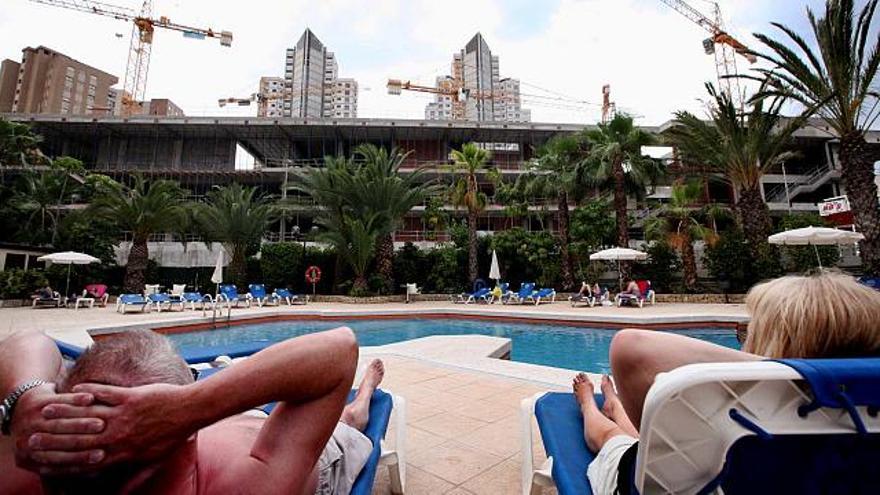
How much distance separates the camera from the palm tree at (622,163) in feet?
50.5

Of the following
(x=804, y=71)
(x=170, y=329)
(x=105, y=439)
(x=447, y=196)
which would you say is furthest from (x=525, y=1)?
(x=105, y=439)

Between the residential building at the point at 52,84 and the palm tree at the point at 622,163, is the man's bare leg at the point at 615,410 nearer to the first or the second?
the palm tree at the point at 622,163

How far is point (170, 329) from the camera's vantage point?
30.5 feet

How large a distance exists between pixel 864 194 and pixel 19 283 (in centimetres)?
2722

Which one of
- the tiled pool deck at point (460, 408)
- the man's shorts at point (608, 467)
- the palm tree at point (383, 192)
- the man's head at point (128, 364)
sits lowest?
the tiled pool deck at point (460, 408)

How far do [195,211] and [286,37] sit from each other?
58614mm

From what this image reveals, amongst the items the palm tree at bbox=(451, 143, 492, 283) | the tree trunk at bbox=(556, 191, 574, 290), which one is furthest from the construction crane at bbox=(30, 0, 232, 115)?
the tree trunk at bbox=(556, 191, 574, 290)

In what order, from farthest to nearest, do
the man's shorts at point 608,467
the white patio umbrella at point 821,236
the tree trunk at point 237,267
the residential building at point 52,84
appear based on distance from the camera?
the residential building at point 52,84 → the tree trunk at point 237,267 → the white patio umbrella at point 821,236 → the man's shorts at point 608,467

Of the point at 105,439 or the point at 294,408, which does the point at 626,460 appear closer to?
the point at 294,408

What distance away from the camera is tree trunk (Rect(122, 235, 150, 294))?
17.6m

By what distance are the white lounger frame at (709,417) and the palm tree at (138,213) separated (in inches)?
835

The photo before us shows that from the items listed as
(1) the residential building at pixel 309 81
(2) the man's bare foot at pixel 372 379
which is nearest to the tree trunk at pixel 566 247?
(2) the man's bare foot at pixel 372 379

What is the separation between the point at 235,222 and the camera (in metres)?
18.6

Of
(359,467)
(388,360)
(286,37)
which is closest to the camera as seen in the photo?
(359,467)
